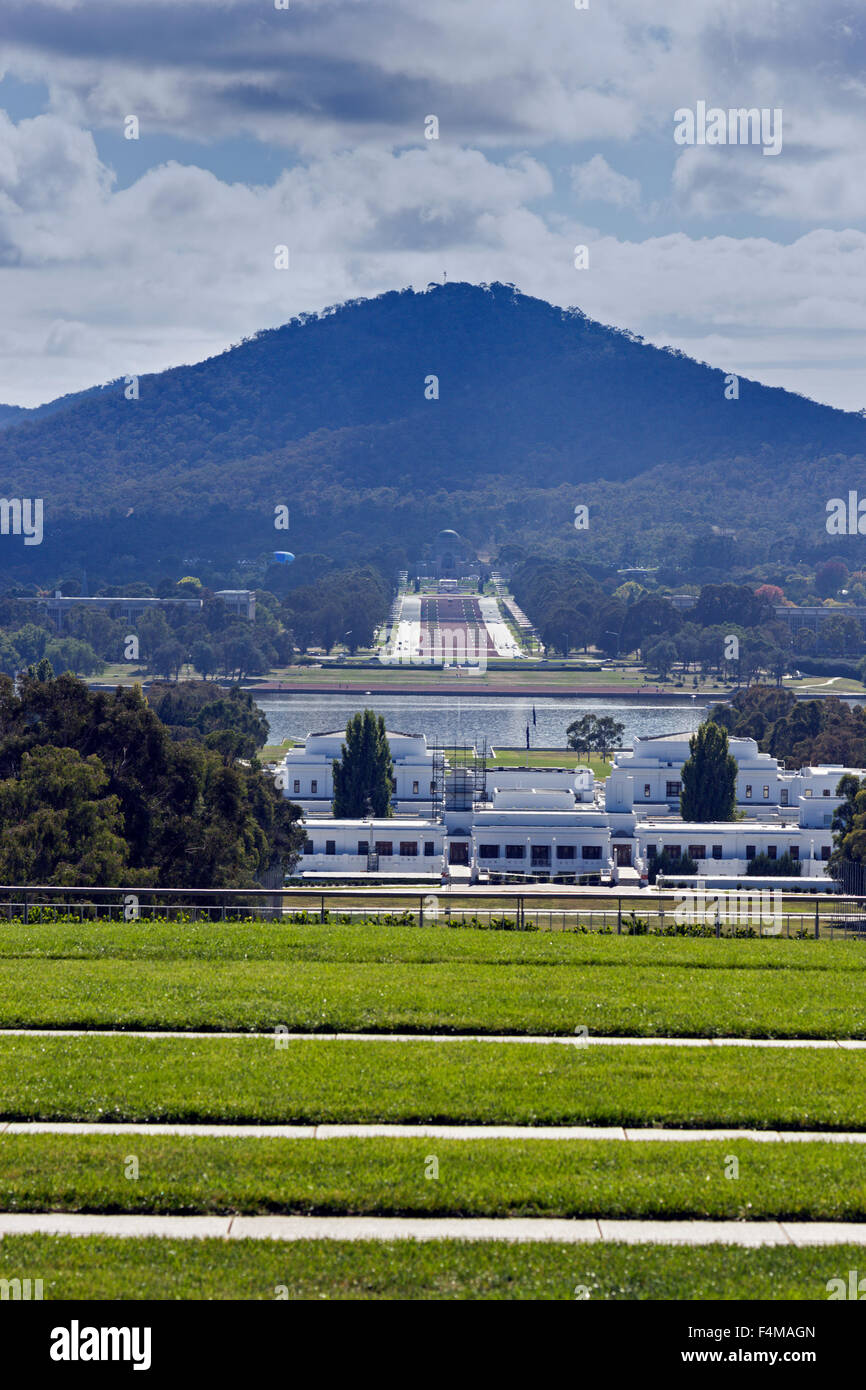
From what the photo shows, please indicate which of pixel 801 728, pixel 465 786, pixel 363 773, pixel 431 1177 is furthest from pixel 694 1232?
pixel 801 728

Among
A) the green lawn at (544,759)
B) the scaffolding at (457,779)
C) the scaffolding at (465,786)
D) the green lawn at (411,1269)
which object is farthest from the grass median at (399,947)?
the green lawn at (544,759)

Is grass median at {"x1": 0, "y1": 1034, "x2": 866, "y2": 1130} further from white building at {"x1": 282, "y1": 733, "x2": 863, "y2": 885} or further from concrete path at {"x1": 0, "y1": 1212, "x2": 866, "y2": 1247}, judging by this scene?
white building at {"x1": 282, "y1": 733, "x2": 863, "y2": 885}

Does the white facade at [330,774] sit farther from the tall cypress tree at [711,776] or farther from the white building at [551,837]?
the tall cypress tree at [711,776]

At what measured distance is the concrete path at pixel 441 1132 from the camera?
11.1 metres

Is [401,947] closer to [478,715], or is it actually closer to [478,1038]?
[478,1038]

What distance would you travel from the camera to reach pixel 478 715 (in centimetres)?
13362

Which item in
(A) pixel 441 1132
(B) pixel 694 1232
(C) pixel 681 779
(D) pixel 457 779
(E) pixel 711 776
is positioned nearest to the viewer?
(B) pixel 694 1232

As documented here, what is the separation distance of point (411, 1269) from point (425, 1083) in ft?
10.4

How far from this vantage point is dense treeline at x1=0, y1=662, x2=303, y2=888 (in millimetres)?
36594

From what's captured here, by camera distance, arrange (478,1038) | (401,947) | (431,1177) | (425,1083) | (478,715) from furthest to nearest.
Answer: (478,715) < (401,947) < (478,1038) < (425,1083) < (431,1177)

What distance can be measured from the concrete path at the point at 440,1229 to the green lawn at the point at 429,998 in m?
4.19

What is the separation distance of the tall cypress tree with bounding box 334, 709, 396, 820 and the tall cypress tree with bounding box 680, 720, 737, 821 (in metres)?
14.9

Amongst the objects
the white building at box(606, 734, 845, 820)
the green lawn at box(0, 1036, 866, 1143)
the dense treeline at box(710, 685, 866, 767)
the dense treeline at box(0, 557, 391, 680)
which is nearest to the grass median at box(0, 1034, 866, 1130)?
the green lawn at box(0, 1036, 866, 1143)

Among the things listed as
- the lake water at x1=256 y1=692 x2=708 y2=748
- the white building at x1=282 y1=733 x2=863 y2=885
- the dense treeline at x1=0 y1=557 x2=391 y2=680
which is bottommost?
the white building at x1=282 y1=733 x2=863 y2=885
